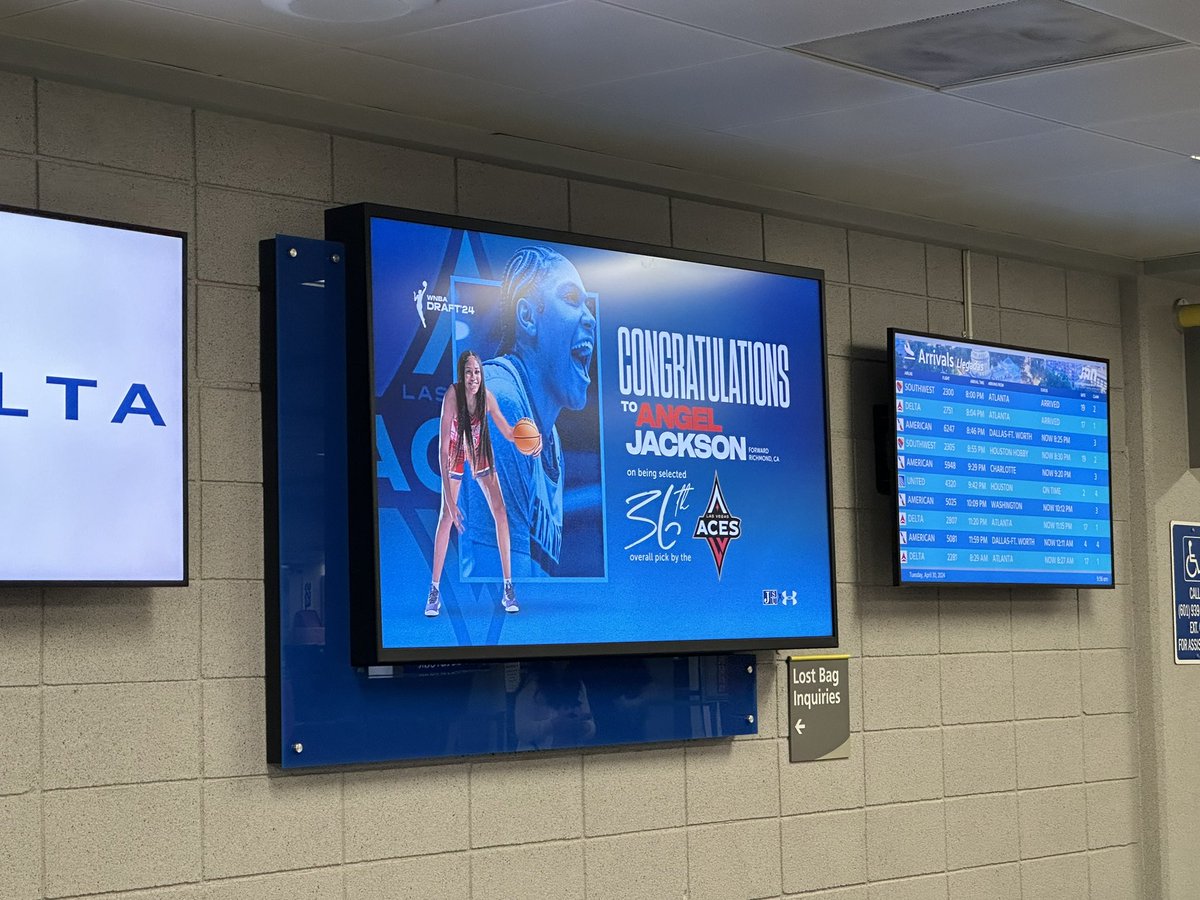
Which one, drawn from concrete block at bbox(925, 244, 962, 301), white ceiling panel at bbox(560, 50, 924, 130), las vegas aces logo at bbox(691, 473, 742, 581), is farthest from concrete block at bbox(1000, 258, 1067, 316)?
white ceiling panel at bbox(560, 50, 924, 130)

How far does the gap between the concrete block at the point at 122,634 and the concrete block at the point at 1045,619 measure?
9.19 ft

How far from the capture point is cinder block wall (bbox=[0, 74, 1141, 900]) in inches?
128

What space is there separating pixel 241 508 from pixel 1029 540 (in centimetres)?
260

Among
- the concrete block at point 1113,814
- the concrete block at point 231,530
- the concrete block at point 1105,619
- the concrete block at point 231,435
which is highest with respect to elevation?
the concrete block at point 231,435

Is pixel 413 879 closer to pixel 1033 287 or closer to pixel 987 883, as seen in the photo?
pixel 987 883

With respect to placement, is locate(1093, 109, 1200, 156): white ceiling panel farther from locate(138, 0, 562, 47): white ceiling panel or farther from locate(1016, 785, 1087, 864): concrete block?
locate(1016, 785, 1087, 864): concrete block

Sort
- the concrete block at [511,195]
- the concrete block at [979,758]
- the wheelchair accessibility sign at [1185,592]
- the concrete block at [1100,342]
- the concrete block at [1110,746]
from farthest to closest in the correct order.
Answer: the wheelchair accessibility sign at [1185,592] → the concrete block at [1100,342] → the concrete block at [1110,746] → the concrete block at [979,758] → the concrete block at [511,195]

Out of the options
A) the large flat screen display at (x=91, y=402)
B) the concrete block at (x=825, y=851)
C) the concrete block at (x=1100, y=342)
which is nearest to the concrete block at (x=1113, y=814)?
the concrete block at (x=825, y=851)

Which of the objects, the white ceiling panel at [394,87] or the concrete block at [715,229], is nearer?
the white ceiling panel at [394,87]

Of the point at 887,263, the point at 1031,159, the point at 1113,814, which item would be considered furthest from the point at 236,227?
the point at 1113,814

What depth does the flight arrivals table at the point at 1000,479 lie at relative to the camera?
4793 millimetres

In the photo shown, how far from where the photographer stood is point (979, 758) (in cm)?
507

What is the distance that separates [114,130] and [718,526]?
171 cm

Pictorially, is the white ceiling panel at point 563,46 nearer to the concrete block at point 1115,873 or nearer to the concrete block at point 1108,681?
the concrete block at point 1108,681
